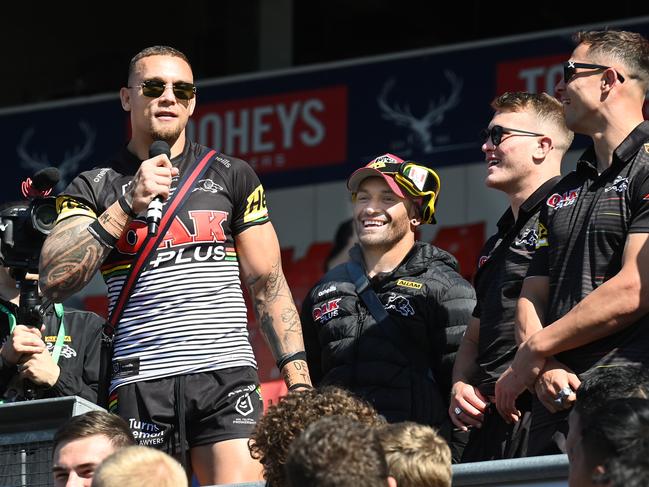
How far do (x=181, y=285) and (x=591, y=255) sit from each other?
1.40 metres

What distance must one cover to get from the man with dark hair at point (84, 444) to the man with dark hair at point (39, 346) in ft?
2.35

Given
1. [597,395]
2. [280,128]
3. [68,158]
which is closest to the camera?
[597,395]

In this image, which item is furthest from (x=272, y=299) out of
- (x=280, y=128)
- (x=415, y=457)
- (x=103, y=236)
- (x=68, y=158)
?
(x=68, y=158)

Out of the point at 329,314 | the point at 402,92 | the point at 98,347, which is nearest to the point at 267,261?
the point at 329,314

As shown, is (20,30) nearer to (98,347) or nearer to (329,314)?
(98,347)

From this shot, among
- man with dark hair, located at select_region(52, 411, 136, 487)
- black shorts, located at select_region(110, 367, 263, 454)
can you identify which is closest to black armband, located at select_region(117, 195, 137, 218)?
black shorts, located at select_region(110, 367, 263, 454)

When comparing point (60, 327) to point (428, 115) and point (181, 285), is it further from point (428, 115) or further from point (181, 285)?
point (428, 115)

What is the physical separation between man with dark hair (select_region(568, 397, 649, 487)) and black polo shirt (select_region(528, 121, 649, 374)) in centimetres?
103

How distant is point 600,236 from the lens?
4359mm

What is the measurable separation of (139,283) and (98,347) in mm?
1148

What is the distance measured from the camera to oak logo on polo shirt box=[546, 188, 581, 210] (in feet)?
14.8

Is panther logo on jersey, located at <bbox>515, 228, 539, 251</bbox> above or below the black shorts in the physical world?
above

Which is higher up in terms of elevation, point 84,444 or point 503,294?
point 503,294

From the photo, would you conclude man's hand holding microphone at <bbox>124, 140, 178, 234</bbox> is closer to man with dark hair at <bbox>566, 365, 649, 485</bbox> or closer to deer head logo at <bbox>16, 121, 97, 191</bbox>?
man with dark hair at <bbox>566, 365, 649, 485</bbox>
